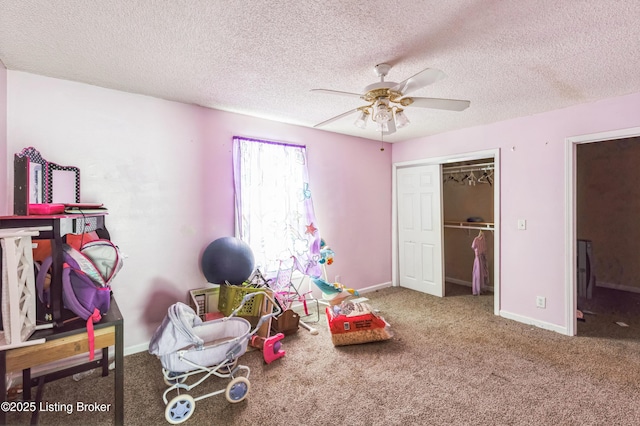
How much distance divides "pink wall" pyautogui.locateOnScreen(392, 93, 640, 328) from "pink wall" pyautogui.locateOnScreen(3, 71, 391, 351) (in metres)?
2.74

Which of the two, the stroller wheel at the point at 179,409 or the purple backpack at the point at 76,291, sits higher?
the purple backpack at the point at 76,291

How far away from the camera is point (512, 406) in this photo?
2057mm

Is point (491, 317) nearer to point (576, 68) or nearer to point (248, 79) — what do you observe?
point (576, 68)

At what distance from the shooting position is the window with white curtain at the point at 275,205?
3455 millimetres

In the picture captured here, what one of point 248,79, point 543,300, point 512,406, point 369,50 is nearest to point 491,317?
point 543,300

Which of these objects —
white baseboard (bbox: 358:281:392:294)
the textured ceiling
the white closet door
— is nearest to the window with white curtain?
the textured ceiling

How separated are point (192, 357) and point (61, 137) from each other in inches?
81.8

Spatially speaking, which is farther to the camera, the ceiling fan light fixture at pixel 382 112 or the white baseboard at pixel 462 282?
A: the white baseboard at pixel 462 282

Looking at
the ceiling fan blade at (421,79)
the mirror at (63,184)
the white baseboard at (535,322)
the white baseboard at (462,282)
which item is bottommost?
the white baseboard at (535,322)

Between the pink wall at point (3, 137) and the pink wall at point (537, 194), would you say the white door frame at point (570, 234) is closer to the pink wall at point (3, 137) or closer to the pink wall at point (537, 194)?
the pink wall at point (537, 194)

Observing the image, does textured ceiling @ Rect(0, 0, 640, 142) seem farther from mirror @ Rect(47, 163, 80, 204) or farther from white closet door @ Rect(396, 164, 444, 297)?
white closet door @ Rect(396, 164, 444, 297)

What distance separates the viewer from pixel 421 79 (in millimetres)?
1817

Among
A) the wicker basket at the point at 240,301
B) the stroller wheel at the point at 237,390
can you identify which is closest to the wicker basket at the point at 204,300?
the wicker basket at the point at 240,301

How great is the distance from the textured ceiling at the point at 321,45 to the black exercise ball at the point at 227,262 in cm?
144
